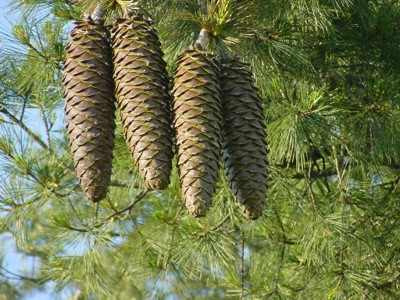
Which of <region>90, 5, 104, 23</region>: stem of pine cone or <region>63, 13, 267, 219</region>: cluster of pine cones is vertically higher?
<region>90, 5, 104, 23</region>: stem of pine cone

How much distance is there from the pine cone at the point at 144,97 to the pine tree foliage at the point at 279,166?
552 mm

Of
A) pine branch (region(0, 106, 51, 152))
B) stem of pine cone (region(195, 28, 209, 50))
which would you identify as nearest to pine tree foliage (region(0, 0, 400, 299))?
pine branch (region(0, 106, 51, 152))

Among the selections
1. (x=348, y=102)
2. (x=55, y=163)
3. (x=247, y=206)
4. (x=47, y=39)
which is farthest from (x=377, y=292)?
(x=247, y=206)

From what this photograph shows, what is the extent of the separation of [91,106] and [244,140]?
271 millimetres

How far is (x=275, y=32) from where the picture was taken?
2152mm

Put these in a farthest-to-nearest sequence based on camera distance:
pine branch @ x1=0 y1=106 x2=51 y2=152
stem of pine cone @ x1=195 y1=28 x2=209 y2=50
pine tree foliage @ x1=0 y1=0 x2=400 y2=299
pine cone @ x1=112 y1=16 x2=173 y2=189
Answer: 1. pine branch @ x1=0 y1=106 x2=51 y2=152
2. pine tree foliage @ x1=0 y1=0 x2=400 y2=299
3. stem of pine cone @ x1=195 y1=28 x2=209 y2=50
4. pine cone @ x1=112 y1=16 x2=173 y2=189

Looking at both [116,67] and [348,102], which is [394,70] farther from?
[116,67]

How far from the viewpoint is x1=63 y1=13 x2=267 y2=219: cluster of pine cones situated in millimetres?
1433

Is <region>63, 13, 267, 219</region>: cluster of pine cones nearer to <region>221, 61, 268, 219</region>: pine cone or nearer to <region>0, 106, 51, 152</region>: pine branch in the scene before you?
<region>221, 61, 268, 219</region>: pine cone

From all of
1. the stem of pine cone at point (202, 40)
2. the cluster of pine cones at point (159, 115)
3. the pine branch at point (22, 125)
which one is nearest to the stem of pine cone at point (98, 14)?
the cluster of pine cones at point (159, 115)

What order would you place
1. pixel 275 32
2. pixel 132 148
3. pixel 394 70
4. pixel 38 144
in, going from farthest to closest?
pixel 38 144
pixel 394 70
pixel 275 32
pixel 132 148

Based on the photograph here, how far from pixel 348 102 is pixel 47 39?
0.94 m

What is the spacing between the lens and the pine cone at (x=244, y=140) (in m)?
1.50

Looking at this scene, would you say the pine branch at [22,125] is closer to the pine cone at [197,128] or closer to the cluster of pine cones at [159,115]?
the cluster of pine cones at [159,115]
